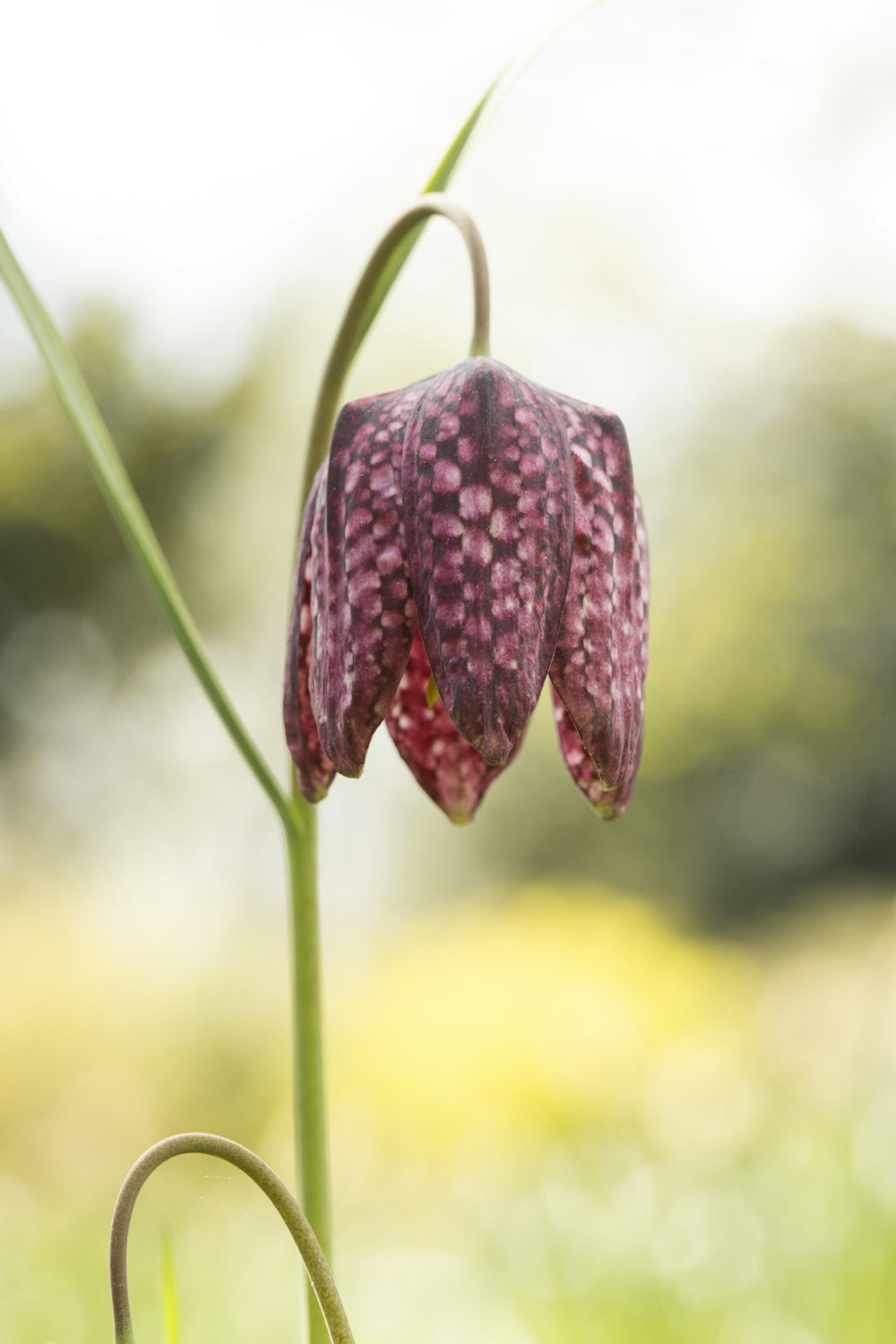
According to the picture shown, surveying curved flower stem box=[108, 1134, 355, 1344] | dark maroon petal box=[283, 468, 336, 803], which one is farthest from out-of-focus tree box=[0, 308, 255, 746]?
curved flower stem box=[108, 1134, 355, 1344]

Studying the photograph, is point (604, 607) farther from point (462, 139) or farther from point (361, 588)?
point (462, 139)

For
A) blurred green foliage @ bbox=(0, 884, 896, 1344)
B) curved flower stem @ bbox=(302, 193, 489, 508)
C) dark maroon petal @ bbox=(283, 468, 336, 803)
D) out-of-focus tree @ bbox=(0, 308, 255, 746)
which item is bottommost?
blurred green foliage @ bbox=(0, 884, 896, 1344)

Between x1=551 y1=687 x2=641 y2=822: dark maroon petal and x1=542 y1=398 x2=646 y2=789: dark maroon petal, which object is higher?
x1=542 y1=398 x2=646 y2=789: dark maroon petal

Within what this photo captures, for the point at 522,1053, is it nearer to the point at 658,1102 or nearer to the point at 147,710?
the point at 658,1102

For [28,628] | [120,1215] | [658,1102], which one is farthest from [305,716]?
[28,628]

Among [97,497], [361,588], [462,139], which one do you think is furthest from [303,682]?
[97,497]

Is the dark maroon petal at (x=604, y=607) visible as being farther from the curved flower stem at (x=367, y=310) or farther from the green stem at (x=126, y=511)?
the green stem at (x=126, y=511)

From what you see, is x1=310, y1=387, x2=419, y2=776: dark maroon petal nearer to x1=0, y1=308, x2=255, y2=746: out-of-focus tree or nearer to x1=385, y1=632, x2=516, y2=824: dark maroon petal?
x1=385, y1=632, x2=516, y2=824: dark maroon petal
